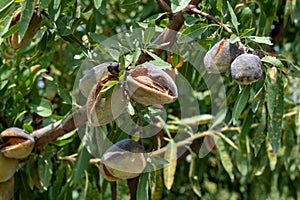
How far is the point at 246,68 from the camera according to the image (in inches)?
33.4

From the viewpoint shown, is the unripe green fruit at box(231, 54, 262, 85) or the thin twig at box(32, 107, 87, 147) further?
the thin twig at box(32, 107, 87, 147)

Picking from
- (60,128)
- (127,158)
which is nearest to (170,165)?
(60,128)

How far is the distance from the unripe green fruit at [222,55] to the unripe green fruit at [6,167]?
0.53 metres

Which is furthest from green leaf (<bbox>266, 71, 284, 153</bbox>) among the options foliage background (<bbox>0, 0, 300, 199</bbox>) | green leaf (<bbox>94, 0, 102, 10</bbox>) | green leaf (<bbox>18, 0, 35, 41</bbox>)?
green leaf (<bbox>18, 0, 35, 41</bbox>)

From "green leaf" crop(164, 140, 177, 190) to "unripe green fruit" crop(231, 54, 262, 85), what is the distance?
582mm

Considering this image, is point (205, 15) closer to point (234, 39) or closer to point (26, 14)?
point (234, 39)

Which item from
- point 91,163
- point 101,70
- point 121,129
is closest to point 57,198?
point 91,163

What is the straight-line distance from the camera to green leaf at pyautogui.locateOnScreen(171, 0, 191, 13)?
3.18ft

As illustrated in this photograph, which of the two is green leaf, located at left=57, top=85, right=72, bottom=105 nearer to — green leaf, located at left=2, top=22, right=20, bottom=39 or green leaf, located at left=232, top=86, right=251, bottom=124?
green leaf, located at left=2, top=22, right=20, bottom=39

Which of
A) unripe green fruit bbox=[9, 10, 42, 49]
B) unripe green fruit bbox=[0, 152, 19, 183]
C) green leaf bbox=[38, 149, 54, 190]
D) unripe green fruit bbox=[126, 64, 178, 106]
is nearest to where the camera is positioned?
unripe green fruit bbox=[126, 64, 178, 106]

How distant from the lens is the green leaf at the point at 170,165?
1.43 meters

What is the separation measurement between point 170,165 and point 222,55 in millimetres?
606

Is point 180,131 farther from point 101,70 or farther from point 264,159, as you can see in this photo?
point 101,70

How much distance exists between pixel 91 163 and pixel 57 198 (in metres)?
0.13
